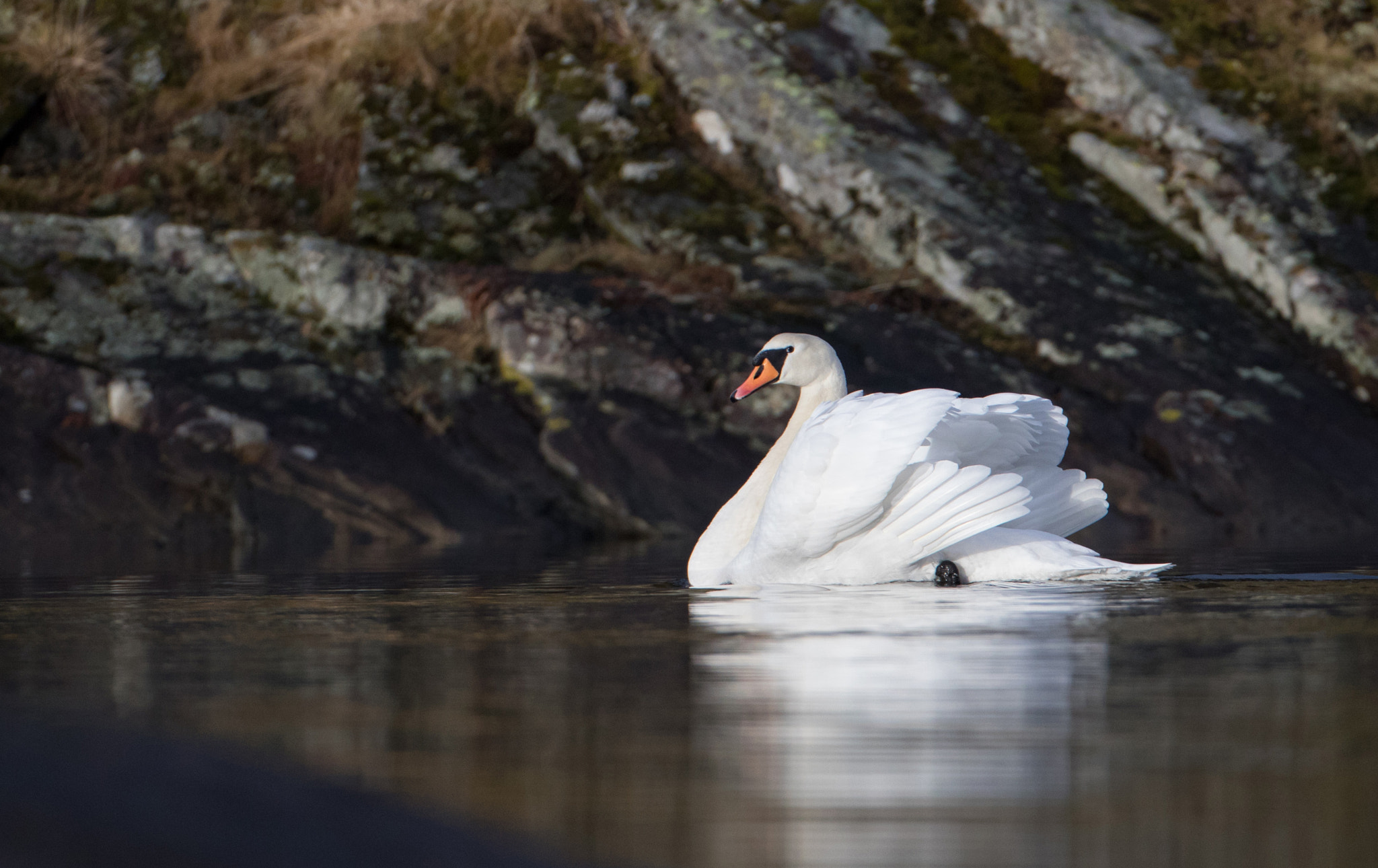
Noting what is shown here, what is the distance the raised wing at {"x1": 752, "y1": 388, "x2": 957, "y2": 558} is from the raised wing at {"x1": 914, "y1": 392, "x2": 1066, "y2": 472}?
178 mm

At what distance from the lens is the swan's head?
7.92m

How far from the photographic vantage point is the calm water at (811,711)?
218cm

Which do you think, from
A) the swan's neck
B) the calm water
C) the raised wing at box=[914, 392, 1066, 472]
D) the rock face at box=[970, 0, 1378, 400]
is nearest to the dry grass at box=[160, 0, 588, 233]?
the rock face at box=[970, 0, 1378, 400]

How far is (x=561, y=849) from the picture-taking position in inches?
80.8

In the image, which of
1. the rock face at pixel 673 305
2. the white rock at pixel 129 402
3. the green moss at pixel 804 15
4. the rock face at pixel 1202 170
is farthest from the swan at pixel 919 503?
the green moss at pixel 804 15

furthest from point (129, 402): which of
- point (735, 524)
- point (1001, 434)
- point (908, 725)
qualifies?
point (908, 725)

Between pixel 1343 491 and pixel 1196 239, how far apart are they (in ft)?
11.3

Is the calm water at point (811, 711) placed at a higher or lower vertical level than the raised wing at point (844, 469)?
lower

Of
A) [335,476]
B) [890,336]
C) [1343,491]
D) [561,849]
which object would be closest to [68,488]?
[335,476]

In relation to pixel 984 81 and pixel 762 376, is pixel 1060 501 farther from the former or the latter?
pixel 984 81

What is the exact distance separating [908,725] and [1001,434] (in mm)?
4024

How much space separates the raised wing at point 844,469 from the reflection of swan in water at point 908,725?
840 millimetres

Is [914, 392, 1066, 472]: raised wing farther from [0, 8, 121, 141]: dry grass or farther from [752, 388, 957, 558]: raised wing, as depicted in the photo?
[0, 8, 121, 141]: dry grass

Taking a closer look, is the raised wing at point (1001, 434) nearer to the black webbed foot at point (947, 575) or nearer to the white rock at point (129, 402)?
the black webbed foot at point (947, 575)
